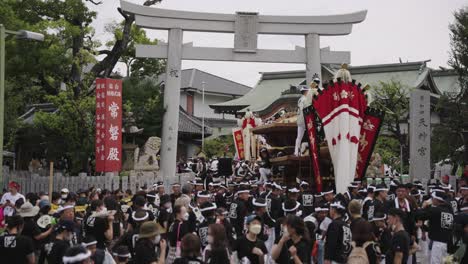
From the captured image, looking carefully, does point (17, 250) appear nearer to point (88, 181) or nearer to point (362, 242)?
point (362, 242)

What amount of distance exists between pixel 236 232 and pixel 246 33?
14.2 meters

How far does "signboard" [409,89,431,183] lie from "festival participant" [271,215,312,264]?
43.9 feet

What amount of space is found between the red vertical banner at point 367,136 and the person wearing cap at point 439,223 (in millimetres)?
8118

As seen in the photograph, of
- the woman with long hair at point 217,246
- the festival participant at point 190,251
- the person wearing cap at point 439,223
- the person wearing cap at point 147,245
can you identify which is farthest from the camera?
the person wearing cap at point 439,223

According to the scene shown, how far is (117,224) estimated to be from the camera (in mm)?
10117

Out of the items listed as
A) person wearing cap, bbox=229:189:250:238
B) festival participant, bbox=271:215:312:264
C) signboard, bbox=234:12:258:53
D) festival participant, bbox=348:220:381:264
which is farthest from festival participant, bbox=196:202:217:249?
signboard, bbox=234:12:258:53

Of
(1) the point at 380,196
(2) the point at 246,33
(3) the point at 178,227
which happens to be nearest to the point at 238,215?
(3) the point at 178,227

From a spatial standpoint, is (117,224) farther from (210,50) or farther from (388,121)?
(388,121)

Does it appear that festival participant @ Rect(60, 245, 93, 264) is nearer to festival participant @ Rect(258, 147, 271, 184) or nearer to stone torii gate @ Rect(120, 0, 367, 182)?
festival participant @ Rect(258, 147, 271, 184)

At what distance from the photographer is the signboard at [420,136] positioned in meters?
20.2

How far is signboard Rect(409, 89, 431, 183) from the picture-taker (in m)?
20.2

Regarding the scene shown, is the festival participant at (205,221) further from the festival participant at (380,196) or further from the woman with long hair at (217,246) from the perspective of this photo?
the festival participant at (380,196)

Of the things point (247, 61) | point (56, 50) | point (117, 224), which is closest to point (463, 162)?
point (247, 61)

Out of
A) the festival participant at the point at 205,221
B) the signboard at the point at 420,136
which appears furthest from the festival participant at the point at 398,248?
the signboard at the point at 420,136
